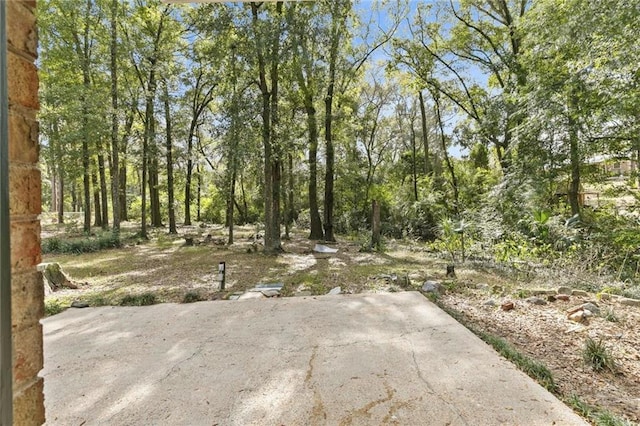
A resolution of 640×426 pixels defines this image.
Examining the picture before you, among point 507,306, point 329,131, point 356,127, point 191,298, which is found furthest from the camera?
point 356,127

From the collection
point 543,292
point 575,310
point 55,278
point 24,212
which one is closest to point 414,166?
point 543,292

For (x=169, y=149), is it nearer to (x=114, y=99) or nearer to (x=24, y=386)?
(x=114, y=99)

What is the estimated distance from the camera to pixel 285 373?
76.0 inches

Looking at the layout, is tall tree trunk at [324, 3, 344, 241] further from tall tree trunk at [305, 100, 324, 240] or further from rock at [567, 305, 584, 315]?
rock at [567, 305, 584, 315]

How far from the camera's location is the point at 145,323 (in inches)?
111

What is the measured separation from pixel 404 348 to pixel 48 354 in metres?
2.41

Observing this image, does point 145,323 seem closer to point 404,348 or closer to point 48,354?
point 48,354

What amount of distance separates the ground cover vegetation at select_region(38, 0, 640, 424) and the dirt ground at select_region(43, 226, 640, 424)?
72 millimetres

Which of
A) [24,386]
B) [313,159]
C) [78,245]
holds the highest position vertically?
[313,159]

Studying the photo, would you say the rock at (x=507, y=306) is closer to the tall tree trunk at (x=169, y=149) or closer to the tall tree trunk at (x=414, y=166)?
the tall tree trunk at (x=414, y=166)

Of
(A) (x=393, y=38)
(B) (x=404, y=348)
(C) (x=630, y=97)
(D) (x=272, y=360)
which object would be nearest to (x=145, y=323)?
(D) (x=272, y=360)

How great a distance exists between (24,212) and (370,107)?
13.4 metres

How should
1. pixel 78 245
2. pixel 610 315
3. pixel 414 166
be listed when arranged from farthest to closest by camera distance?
1. pixel 414 166
2. pixel 78 245
3. pixel 610 315

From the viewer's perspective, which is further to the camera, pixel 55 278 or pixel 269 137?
pixel 269 137
